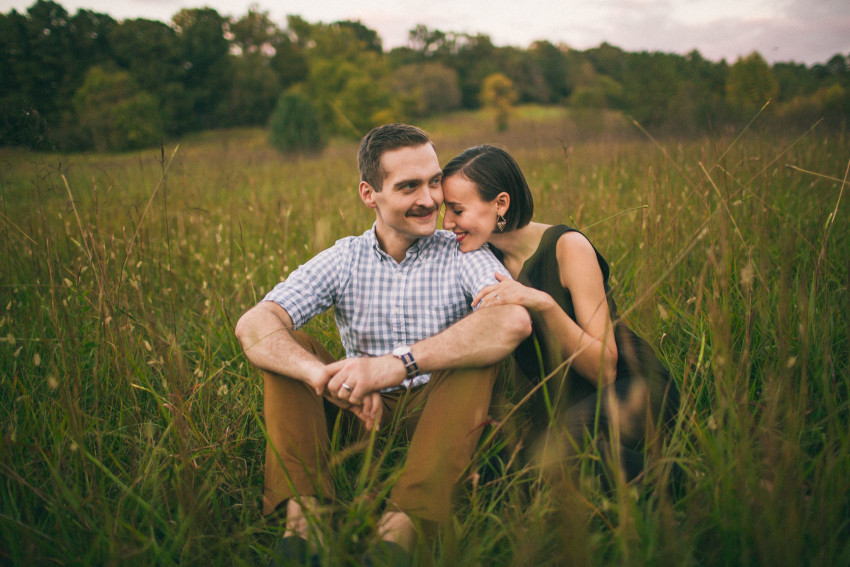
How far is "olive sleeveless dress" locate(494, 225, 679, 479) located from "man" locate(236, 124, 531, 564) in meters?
0.21

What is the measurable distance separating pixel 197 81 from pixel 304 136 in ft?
94.6

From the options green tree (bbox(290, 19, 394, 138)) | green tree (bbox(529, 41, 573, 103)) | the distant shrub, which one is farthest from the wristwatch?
the distant shrub

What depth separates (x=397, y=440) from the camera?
6.73ft

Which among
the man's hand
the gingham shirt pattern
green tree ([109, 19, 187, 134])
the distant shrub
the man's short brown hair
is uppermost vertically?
green tree ([109, 19, 187, 134])

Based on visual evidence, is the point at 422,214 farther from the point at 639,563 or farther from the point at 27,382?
the point at 27,382

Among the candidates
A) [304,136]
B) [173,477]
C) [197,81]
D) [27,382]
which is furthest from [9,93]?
[197,81]

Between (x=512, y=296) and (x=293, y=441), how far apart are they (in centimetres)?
98

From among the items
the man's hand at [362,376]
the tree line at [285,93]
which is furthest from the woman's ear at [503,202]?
the tree line at [285,93]

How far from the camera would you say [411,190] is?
2125mm

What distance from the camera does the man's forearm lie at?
1.74 metres

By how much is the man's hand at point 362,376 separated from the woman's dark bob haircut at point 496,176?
0.90m

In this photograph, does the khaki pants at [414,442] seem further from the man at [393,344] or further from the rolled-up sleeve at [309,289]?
the rolled-up sleeve at [309,289]

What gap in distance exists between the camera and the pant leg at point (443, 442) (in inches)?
59.2

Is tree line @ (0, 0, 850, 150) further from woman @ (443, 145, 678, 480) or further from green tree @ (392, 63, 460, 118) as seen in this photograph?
woman @ (443, 145, 678, 480)
